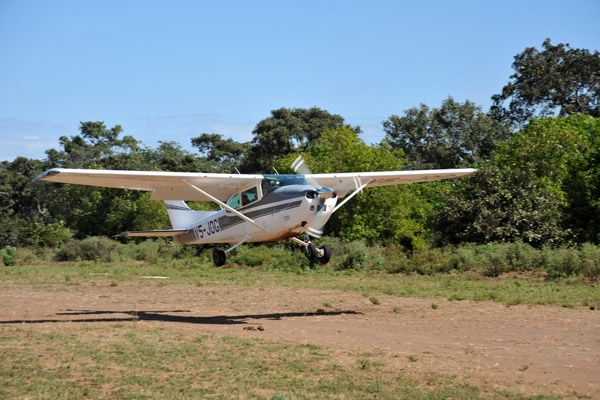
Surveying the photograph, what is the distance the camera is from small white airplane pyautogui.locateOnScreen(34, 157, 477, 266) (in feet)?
55.4

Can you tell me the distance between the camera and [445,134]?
64188 millimetres

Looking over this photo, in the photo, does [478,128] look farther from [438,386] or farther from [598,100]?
[438,386]

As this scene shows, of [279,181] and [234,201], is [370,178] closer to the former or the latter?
[279,181]

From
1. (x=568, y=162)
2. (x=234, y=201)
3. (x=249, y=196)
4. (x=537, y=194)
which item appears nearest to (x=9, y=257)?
(x=234, y=201)

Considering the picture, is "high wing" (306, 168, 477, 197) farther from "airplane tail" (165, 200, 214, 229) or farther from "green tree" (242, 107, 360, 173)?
"green tree" (242, 107, 360, 173)

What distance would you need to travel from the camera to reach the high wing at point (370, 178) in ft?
66.4

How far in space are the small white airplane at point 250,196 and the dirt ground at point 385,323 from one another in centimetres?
236

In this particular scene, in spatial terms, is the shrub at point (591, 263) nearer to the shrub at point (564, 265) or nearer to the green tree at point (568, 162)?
the shrub at point (564, 265)

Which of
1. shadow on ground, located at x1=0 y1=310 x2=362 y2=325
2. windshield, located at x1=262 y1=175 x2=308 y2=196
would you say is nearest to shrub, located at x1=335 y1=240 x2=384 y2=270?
shadow on ground, located at x1=0 y1=310 x2=362 y2=325

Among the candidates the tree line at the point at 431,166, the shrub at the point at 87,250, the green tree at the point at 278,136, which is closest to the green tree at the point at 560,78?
the tree line at the point at 431,166

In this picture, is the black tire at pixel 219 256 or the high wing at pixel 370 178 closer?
the black tire at pixel 219 256

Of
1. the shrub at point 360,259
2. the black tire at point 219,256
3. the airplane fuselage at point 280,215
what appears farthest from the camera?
the shrub at point 360,259

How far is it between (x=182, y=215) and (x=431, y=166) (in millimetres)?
42228

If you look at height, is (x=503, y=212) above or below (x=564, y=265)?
above
